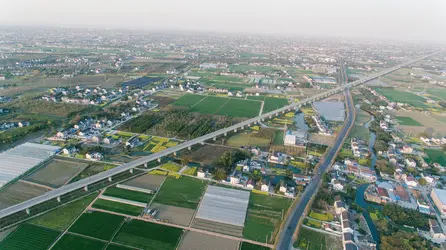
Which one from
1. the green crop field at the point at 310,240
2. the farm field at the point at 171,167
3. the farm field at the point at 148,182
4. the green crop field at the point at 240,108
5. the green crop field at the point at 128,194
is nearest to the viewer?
the green crop field at the point at 310,240

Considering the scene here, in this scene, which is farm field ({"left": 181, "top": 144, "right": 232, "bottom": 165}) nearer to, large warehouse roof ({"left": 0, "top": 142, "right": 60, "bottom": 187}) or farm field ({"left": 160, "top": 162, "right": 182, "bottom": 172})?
farm field ({"left": 160, "top": 162, "right": 182, "bottom": 172})

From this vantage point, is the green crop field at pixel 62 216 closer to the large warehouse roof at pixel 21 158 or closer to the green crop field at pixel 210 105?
the large warehouse roof at pixel 21 158

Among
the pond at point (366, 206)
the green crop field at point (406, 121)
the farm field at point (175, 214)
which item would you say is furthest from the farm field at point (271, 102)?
the farm field at point (175, 214)

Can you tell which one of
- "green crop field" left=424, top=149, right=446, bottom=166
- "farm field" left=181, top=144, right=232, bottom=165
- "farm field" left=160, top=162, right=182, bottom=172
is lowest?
"farm field" left=160, top=162, right=182, bottom=172

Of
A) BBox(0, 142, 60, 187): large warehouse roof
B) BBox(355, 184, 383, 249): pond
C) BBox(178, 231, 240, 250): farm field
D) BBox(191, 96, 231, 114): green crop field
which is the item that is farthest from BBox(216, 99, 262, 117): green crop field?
BBox(178, 231, 240, 250): farm field

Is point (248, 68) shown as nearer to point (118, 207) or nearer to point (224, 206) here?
point (224, 206)

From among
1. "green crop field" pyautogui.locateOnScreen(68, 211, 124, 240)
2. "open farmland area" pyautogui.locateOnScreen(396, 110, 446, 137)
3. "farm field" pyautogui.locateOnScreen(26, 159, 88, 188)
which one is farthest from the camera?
"open farmland area" pyautogui.locateOnScreen(396, 110, 446, 137)

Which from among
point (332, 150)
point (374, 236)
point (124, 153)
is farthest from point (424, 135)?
point (124, 153)
